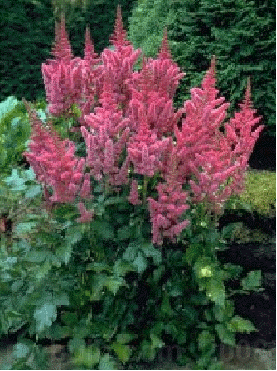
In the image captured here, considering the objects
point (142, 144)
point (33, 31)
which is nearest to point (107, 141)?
point (142, 144)

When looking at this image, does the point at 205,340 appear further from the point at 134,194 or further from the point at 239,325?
the point at 134,194

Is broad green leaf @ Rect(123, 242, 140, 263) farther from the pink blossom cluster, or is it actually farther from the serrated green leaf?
the serrated green leaf

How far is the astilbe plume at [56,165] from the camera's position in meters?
3.04

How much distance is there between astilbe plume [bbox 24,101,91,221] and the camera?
9.99 feet

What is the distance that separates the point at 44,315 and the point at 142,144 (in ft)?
2.93

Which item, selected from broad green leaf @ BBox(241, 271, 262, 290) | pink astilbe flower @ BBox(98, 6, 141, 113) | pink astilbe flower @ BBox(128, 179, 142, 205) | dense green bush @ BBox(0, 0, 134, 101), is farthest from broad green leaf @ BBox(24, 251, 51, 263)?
dense green bush @ BBox(0, 0, 134, 101)

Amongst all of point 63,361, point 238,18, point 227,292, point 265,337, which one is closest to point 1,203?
point 63,361

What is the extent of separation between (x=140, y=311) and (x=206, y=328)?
35cm

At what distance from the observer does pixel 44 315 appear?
126 inches

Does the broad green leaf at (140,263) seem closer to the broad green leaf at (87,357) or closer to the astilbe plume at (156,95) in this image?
the broad green leaf at (87,357)

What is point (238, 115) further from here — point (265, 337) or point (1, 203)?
point (1, 203)

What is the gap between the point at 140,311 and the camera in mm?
3602

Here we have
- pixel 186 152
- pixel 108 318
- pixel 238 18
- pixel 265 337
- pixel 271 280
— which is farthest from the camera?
pixel 238 18

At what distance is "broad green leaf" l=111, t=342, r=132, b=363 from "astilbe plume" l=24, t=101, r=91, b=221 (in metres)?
0.74
